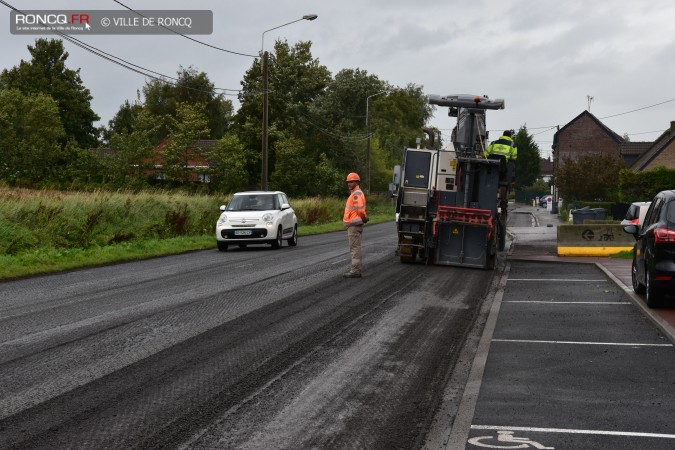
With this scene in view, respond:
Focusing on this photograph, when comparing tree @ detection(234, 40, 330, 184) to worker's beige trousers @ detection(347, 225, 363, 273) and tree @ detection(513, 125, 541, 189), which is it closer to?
worker's beige trousers @ detection(347, 225, 363, 273)

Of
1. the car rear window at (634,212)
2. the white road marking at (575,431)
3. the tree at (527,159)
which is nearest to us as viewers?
the white road marking at (575,431)

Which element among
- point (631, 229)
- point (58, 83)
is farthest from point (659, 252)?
point (58, 83)

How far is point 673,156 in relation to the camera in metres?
75.1

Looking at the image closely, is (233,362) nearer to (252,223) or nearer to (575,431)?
(575,431)

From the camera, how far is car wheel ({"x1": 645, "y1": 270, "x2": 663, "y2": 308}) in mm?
12867

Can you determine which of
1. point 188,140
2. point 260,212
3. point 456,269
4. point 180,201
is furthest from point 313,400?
point 188,140

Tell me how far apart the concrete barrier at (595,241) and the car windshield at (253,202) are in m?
8.61

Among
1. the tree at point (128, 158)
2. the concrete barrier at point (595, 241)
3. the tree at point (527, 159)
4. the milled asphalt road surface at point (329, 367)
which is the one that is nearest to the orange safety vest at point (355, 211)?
the milled asphalt road surface at point (329, 367)

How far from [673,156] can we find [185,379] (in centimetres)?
7354

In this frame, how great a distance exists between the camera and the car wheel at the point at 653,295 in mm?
12867

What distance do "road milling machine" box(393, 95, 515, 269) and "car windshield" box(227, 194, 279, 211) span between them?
660cm

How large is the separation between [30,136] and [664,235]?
58.7 m

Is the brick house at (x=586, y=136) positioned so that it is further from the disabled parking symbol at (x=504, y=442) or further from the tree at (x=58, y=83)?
the disabled parking symbol at (x=504, y=442)

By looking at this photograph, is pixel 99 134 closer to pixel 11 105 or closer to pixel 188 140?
pixel 11 105
